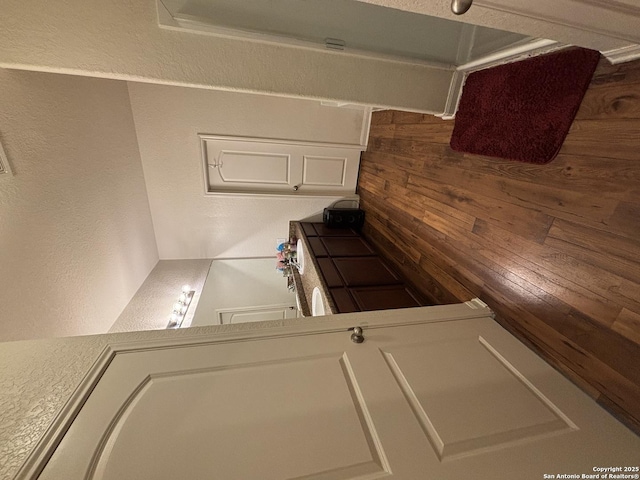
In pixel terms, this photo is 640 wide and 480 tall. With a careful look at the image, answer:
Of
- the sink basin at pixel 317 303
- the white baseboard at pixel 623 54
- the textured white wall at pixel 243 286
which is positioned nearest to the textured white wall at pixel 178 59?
the white baseboard at pixel 623 54

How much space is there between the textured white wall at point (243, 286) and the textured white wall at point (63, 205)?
0.92 meters

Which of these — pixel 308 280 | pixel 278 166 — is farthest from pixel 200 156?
pixel 308 280

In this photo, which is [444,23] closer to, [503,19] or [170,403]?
[503,19]

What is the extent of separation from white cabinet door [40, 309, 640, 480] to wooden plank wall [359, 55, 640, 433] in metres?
0.15

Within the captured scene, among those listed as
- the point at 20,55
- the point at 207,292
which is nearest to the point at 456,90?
the point at 20,55

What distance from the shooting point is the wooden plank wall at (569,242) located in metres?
0.76

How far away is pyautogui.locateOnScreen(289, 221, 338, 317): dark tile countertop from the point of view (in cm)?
158

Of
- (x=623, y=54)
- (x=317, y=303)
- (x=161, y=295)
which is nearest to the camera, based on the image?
(x=623, y=54)

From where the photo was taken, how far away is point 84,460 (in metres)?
0.49

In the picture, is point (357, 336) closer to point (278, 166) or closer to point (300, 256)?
point (300, 256)

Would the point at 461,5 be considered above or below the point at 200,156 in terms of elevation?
above

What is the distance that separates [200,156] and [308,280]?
166 cm

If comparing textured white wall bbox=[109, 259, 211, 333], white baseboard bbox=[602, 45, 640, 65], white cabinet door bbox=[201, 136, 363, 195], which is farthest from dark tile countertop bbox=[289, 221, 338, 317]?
white baseboard bbox=[602, 45, 640, 65]

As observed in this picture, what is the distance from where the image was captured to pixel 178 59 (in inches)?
41.8
